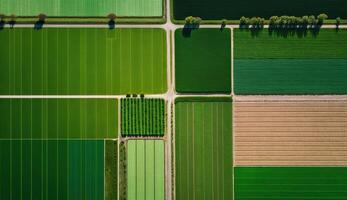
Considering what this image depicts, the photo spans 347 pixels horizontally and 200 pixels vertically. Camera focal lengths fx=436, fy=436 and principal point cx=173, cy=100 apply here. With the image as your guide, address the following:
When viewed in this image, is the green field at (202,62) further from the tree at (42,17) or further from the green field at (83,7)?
the tree at (42,17)

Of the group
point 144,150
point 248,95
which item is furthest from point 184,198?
point 248,95

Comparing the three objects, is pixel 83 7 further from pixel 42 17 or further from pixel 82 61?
pixel 82 61

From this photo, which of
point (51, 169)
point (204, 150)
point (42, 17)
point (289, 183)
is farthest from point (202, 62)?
point (51, 169)

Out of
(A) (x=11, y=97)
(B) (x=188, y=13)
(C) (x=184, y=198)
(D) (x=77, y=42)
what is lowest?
(C) (x=184, y=198)

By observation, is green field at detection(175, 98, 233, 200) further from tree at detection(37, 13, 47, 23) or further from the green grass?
tree at detection(37, 13, 47, 23)

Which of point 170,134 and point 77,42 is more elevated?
point 77,42

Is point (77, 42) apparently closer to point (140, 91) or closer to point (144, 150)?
point (140, 91)
